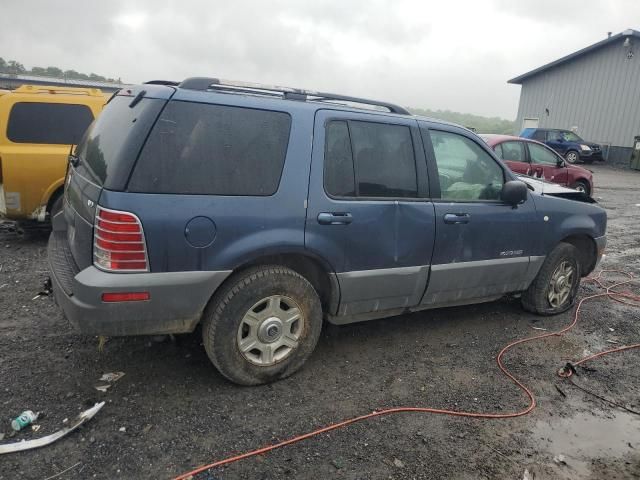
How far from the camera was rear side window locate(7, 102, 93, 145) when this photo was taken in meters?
5.89

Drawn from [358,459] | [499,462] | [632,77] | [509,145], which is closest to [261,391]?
[358,459]

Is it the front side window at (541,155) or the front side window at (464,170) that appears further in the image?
the front side window at (541,155)

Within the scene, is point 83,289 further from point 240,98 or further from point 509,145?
point 509,145

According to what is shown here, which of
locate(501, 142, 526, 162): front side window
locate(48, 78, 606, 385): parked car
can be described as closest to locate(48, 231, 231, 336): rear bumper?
locate(48, 78, 606, 385): parked car

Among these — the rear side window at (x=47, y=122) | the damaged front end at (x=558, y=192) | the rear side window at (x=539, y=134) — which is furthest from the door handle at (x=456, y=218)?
the rear side window at (x=539, y=134)

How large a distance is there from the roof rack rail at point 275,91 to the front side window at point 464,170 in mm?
423

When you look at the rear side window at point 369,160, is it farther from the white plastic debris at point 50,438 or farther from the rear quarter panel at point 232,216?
the white plastic debris at point 50,438

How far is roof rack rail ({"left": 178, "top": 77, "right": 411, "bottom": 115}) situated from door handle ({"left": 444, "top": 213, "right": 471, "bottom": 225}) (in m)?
0.89

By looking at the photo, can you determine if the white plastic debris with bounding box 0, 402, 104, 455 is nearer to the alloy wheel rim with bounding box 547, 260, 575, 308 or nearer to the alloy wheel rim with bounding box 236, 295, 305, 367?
the alloy wheel rim with bounding box 236, 295, 305, 367

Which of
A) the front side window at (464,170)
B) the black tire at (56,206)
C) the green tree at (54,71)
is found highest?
the green tree at (54,71)

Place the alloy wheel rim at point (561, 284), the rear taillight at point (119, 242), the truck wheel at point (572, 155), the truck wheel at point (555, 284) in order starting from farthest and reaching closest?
the truck wheel at point (572, 155) < the alloy wheel rim at point (561, 284) < the truck wheel at point (555, 284) < the rear taillight at point (119, 242)

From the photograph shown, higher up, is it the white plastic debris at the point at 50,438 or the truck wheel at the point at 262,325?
the truck wheel at the point at 262,325

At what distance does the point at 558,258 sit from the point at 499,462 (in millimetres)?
2648

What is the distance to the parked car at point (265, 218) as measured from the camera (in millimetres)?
2729
